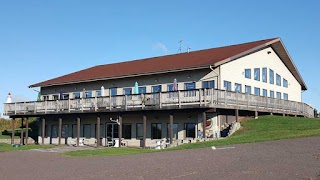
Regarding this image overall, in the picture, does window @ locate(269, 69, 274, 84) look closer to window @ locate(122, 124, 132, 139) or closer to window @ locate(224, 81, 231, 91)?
window @ locate(224, 81, 231, 91)

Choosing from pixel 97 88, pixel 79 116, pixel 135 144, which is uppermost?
pixel 97 88

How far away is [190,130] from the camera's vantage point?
29672mm

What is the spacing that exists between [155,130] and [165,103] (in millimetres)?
4485

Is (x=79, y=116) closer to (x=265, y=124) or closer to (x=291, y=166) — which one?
(x=265, y=124)

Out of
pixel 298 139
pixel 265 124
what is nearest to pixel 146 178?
pixel 298 139

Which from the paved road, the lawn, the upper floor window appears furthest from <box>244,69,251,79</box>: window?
the paved road

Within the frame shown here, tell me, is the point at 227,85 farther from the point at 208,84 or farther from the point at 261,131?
the point at 261,131

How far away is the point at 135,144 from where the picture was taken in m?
32.8

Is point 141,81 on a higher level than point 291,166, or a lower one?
higher

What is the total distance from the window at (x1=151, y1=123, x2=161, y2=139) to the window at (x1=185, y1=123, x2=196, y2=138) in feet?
8.05

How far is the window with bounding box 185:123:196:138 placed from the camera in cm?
2941

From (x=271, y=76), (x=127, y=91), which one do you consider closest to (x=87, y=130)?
(x=127, y=91)

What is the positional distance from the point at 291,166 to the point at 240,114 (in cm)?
1931

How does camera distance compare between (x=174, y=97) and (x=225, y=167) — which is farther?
(x=174, y=97)
